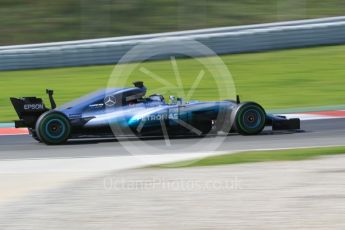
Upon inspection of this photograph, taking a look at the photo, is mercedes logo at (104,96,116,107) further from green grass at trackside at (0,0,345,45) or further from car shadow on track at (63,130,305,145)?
green grass at trackside at (0,0,345,45)

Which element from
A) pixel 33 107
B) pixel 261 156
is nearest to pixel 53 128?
pixel 33 107

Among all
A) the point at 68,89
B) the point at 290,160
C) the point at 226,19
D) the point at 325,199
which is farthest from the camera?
the point at 226,19

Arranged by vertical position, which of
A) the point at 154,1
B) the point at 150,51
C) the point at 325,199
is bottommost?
the point at 325,199

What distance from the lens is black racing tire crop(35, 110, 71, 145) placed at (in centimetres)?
1092

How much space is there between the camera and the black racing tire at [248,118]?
11.1 m

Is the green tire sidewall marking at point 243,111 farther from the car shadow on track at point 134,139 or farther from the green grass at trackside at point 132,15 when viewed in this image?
the green grass at trackside at point 132,15

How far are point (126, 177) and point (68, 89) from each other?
31.0 feet

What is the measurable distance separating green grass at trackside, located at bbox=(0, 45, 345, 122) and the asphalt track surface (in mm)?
3381

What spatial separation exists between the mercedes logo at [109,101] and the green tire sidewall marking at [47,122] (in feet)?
2.10

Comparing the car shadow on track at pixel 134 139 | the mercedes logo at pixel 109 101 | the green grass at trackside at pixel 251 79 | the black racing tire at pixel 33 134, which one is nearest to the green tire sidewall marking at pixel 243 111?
the car shadow on track at pixel 134 139

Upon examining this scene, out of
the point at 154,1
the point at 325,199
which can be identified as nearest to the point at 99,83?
the point at 154,1

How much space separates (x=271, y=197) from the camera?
6.61 metres

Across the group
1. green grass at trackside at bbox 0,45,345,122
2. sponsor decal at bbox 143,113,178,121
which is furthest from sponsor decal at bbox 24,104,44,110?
green grass at trackside at bbox 0,45,345,122

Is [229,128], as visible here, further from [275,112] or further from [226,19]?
[226,19]
